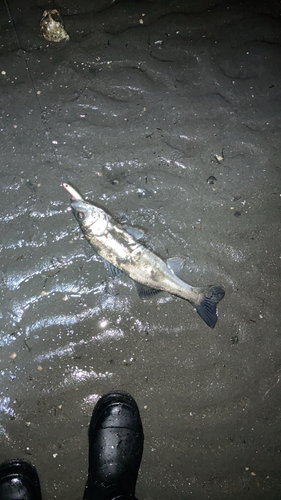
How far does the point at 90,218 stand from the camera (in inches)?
117

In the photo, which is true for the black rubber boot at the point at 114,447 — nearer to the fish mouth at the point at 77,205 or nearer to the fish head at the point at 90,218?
the fish head at the point at 90,218

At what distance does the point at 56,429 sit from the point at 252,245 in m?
3.25

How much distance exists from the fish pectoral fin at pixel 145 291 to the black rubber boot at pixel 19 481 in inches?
92.6

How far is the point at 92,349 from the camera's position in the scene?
330 cm

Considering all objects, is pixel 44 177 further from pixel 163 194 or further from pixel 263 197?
pixel 263 197

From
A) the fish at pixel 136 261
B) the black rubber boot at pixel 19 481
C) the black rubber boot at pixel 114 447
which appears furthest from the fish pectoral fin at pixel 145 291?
the black rubber boot at pixel 19 481

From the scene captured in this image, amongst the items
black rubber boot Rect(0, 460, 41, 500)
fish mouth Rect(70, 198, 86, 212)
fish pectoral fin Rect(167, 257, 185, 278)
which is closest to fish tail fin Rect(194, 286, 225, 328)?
fish pectoral fin Rect(167, 257, 185, 278)

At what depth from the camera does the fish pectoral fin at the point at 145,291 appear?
3191 mm

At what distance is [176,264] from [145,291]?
48cm

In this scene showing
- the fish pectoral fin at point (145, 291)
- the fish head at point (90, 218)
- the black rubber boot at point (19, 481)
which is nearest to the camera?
the fish head at point (90, 218)

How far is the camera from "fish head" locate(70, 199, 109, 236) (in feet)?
9.73

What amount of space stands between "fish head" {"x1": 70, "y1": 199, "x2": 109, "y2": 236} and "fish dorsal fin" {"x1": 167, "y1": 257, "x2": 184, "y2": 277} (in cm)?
85

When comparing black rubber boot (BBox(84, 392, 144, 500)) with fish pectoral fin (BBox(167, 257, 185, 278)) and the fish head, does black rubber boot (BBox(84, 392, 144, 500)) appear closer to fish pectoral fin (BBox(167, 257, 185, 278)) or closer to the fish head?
fish pectoral fin (BBox(167, 257, 185, 278))

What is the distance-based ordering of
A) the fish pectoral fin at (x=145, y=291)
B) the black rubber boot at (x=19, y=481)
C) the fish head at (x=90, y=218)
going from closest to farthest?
the fish head at (x=90, y=218) → the black rubber boot at (x=19, y=481) → the fish pectoral fin at (x=145, y=291)
